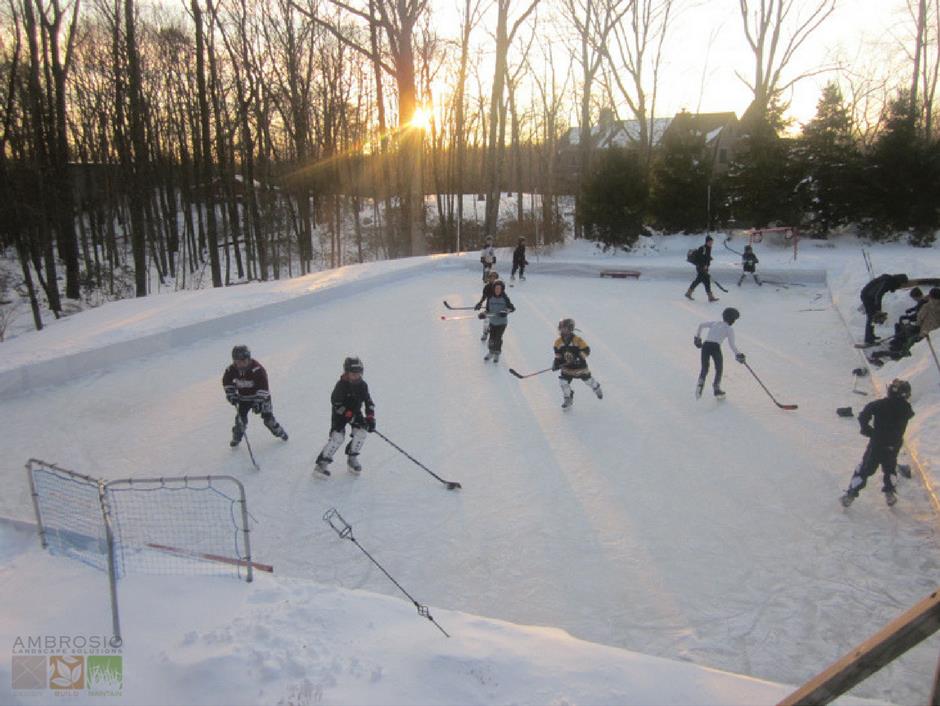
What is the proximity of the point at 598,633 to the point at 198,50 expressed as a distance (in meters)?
24.1

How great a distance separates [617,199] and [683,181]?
297cm

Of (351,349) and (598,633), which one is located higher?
(351,349)

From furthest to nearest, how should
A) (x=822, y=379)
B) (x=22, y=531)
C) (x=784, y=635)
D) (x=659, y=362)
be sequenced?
1. (x=659, y=362)
2. (x=822, y=379)
3. (x=22, y=531)
4. (x=784, y=635)

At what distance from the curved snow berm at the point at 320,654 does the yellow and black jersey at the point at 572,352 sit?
4.83m

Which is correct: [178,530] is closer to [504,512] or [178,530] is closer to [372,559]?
[372,559]

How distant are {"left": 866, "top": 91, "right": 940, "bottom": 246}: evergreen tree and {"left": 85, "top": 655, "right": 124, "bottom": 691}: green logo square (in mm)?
26081

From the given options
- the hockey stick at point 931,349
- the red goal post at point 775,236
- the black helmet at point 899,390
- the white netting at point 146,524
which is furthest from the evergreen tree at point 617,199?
the white netting at point 146,524

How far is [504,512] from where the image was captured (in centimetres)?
627

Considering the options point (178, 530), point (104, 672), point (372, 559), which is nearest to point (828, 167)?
point (372, 559)

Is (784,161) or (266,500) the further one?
(784,161)

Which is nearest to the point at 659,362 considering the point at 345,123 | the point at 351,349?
the point at 351,349

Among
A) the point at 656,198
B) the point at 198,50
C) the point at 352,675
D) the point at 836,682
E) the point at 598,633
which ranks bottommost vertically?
the point at 598,633

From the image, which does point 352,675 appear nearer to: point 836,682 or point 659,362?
point 836,682

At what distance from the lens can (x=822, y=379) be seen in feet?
33.3
